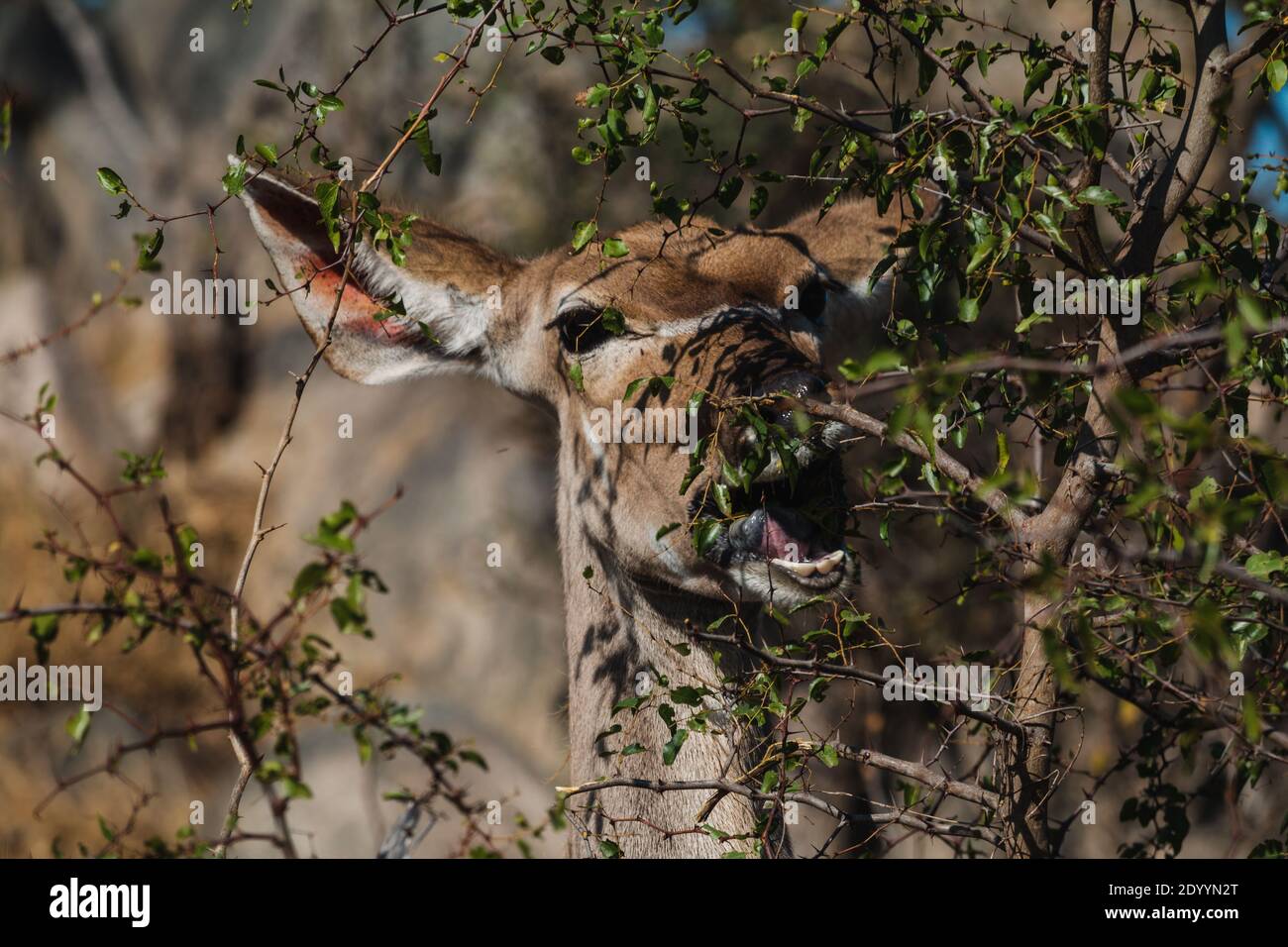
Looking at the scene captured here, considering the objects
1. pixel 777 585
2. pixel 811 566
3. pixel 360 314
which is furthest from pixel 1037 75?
pixel 360 314

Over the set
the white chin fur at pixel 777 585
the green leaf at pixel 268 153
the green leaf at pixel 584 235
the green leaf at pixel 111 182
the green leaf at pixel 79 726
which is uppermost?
the green leaf at pixel 268 153

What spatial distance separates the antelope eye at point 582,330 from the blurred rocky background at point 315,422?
914mm

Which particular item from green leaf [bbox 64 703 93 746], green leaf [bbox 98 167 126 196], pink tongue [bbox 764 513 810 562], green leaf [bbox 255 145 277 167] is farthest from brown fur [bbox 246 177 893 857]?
green leaf [bbox 64 703 93 746]

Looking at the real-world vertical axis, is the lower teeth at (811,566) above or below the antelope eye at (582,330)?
below

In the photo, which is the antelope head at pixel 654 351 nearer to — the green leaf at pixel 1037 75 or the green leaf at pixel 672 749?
the green leaf at pixel 672 749

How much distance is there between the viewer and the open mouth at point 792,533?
148 inches

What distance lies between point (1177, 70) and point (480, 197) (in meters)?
11.1

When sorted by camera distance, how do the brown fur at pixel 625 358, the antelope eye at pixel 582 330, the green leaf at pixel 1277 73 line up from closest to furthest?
1. the green leaf at pixel 1277 73
2. the brown fur at pixel 625 358
3. the antelope eye at pixel 582 330

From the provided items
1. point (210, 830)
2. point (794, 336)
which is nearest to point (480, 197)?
point (210, 830)

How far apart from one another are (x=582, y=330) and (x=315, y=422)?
11378 mm

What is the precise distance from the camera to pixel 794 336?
4.34 meters

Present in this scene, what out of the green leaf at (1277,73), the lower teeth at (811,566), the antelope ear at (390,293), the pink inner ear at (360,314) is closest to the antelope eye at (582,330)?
the antelope ear at (390,293)
